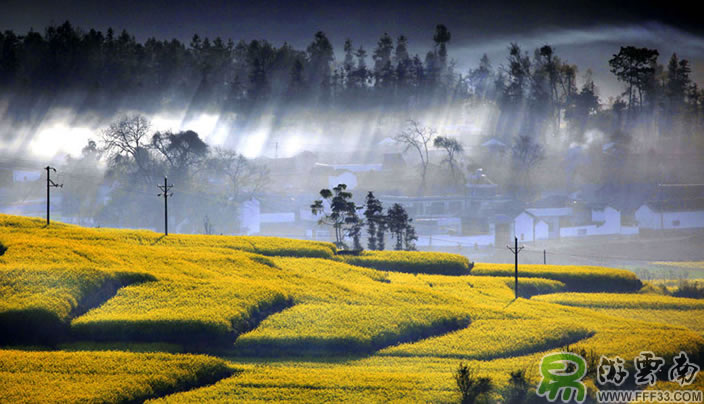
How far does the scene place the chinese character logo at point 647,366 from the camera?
29703 mm

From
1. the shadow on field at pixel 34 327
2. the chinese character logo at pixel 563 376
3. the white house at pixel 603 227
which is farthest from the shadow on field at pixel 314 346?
the white house at pixel 603 227

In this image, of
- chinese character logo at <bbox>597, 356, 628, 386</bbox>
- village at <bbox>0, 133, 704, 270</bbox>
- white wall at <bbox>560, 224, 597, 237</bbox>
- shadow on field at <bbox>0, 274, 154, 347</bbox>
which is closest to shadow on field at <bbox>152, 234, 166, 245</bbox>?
shadow on field at <bbox>0, 274, 154, 347</bbox>

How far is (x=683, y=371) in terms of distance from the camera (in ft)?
102

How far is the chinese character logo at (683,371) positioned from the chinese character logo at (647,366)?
548 millimetres

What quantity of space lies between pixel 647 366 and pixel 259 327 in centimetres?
1559

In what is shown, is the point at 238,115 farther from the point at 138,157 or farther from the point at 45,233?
the point at 45,233

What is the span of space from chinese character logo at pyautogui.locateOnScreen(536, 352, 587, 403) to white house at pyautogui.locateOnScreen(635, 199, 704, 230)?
2765 inches

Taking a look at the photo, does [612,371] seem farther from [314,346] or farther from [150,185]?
[150,185]

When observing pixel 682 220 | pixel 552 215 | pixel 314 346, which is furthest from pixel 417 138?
pixel 314 346

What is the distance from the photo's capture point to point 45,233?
1800 inches

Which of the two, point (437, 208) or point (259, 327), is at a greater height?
point (437, 208)

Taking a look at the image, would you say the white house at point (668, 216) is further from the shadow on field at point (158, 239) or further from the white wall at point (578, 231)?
the shadow on field at point (158, 239)

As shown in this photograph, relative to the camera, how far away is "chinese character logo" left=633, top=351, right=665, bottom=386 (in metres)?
29.7

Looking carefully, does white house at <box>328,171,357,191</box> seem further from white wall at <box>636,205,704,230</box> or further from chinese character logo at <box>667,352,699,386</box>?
chinese character logo at <box>667,352,699,386</box>
